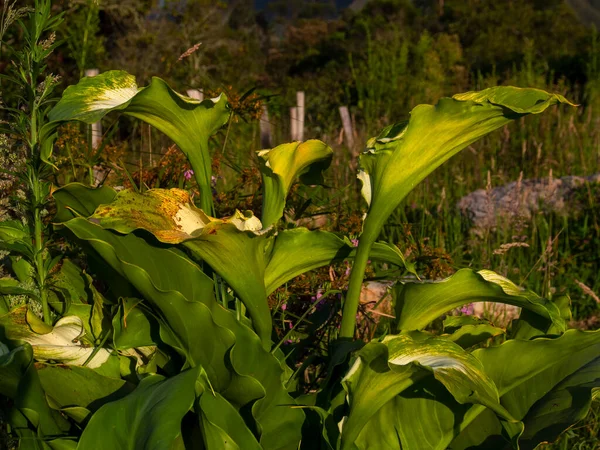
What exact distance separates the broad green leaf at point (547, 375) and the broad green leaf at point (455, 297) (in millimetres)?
59

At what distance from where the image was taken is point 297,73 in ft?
89.2

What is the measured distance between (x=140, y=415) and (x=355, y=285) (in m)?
0.50

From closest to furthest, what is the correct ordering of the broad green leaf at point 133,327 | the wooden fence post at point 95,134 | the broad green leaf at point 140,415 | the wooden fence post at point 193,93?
1. the broad green leaf at point 140,415
2. the broad green leaf at point 133,327
3. the wooden fence post at point 193,93
4. the wooden fence post at point 95,134

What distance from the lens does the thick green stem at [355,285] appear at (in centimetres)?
146

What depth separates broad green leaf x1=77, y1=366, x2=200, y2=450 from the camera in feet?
3.94

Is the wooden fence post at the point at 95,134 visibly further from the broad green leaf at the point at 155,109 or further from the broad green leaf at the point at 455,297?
the broad green leaf at the point at 455,297

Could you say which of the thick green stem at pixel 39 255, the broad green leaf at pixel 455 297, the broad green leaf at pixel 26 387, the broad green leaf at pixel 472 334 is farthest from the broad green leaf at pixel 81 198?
the broad green leaf at pixel 472 334

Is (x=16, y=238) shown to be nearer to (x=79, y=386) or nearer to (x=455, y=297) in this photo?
(x=79, y=386)

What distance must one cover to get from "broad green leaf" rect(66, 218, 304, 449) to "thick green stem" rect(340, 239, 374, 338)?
0.66 ft

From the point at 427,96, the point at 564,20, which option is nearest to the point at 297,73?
the point at 564,20

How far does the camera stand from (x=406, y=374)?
4.23 feet

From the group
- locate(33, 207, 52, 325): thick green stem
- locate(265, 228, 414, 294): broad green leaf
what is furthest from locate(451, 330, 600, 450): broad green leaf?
locate(33, 207, 52, 325): thick green stem

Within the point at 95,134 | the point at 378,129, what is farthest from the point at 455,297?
the point at 378,129

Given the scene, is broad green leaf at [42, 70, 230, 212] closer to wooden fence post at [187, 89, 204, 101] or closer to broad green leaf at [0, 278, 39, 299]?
wooden fence post at [187, 89, 204, 101]
